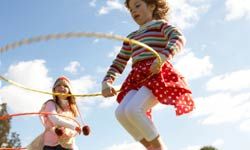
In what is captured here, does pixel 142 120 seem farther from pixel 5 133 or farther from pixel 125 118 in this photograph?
pixel 5 133

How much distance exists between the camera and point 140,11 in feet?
19.8

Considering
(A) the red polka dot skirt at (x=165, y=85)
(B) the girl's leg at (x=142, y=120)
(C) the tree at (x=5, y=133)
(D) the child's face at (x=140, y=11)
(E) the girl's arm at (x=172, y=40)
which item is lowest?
(B) the girl's leg at (x=142, y=120)

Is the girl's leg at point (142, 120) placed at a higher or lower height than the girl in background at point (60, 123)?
lower

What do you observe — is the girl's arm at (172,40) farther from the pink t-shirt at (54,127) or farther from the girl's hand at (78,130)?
the girl's hand at (78,130)

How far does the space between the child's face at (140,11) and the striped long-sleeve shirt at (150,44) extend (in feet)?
0.35

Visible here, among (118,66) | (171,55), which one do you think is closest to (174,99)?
(171,55)

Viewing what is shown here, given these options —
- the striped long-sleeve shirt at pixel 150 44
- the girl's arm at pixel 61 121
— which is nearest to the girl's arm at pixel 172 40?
the striped long-sleeve shirt at pixel 150 44

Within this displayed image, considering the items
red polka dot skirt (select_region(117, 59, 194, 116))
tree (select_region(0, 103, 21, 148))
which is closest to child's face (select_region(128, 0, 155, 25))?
red polka dot skirt (select_region(117, 59, 194, 116))

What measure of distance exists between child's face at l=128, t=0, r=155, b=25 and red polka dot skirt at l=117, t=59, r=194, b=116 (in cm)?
60

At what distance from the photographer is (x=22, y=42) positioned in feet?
15.1

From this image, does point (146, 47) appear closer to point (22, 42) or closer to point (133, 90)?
point (133, 90)

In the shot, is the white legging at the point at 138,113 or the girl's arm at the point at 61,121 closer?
the white legging at the point at 138,113

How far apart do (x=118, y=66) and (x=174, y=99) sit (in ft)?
3.47

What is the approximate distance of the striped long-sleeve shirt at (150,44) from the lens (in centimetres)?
557
